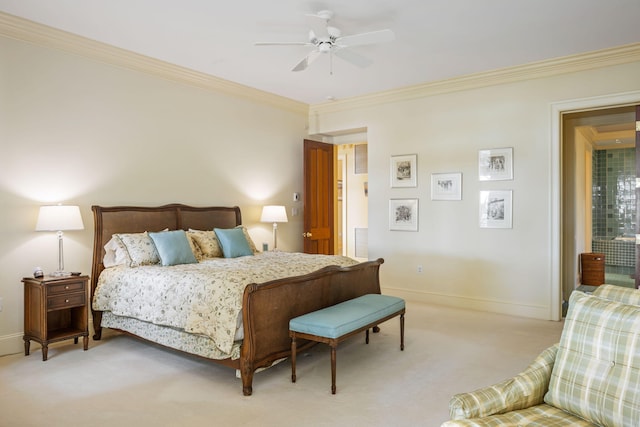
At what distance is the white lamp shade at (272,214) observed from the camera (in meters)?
6.05

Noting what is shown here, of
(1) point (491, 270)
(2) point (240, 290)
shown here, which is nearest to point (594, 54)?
(1) point (491, 270)

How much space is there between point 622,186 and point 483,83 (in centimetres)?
592

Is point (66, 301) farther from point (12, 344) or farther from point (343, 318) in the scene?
point (343, 318)

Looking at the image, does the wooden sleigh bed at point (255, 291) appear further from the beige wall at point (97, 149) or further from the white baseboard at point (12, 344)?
the white baseboard at point (12, 344)

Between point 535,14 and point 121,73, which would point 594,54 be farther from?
point 121,73

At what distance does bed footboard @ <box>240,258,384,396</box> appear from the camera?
10.1ft

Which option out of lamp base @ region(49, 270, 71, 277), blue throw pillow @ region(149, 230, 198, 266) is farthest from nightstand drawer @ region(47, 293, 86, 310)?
blue throw pillow @ region(149, 230, 198, 266)

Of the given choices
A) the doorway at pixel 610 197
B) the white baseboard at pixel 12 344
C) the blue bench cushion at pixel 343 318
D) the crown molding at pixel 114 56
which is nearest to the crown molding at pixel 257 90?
the crown molding at pixel 114 56

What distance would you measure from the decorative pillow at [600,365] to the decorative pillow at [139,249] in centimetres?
366

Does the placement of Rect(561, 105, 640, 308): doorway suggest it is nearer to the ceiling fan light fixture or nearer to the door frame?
the door frame

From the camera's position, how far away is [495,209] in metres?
5.46

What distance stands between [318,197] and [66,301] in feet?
13.1

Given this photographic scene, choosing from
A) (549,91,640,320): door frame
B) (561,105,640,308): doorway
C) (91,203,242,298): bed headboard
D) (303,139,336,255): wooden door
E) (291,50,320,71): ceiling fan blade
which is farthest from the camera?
(561,105,640,308): doorway

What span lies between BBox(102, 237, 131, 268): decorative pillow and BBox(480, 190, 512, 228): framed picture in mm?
4328
